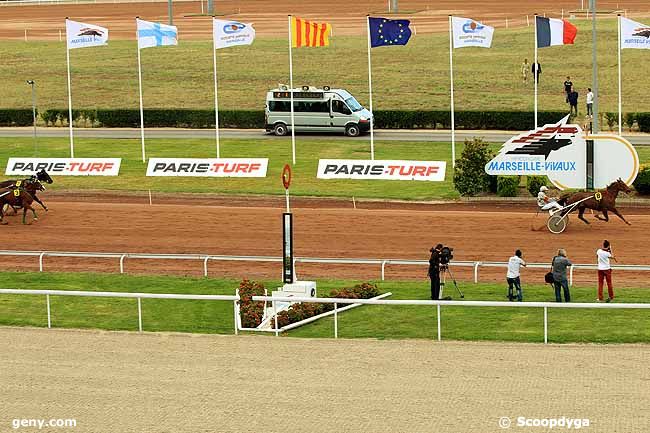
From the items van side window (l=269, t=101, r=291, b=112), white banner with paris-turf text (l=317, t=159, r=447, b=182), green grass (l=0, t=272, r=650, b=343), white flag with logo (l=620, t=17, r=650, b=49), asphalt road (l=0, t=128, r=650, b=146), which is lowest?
green grass (l=0, t=272, r=650, b=343)

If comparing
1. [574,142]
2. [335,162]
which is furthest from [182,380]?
[335,162]

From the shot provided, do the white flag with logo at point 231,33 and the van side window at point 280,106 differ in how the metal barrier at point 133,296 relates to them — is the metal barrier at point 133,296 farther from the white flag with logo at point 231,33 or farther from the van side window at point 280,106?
the van side window at point 280,106

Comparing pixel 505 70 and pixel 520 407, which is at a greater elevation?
pixel 505 70

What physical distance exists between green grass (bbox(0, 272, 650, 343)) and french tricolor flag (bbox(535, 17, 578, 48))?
14.9 meters

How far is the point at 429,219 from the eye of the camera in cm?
3166

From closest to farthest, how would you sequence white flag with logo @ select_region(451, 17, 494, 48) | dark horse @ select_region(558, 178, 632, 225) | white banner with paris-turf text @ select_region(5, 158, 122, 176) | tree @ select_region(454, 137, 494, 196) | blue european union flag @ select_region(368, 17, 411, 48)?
dark horse @ select_region(558, 178, 632, 225), tree @ select_region(454, 137, 494, 196), white flag with logo @ select_region(451, 17, 494, 48), blue european union flag @ select_region(368, 17, 411, 48), white banner with paris-turf text @ select_region(5, 158, 122, 176)

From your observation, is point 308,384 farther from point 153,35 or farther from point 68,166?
point 153,35

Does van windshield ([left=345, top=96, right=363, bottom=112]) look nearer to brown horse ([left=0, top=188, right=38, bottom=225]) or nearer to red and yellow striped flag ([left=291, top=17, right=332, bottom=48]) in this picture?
red and yellow striped flag ([left=291, top=17, right=332, bottom=48])

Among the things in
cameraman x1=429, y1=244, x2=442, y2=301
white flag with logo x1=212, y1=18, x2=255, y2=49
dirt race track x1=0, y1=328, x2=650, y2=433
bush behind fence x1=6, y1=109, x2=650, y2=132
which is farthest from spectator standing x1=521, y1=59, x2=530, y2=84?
dirt race track x1=0, y1=328, x2=650, y2=433

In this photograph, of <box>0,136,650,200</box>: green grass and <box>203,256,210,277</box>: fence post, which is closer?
<box>203,256,210,277</box>: fence post

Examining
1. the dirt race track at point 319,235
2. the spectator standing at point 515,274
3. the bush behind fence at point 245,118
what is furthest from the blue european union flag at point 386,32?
the spectator standing at point 515,274

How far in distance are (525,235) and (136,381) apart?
563 inches

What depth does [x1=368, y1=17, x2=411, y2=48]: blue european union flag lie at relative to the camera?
37906mm

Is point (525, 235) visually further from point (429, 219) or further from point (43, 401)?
point (43, 401)
